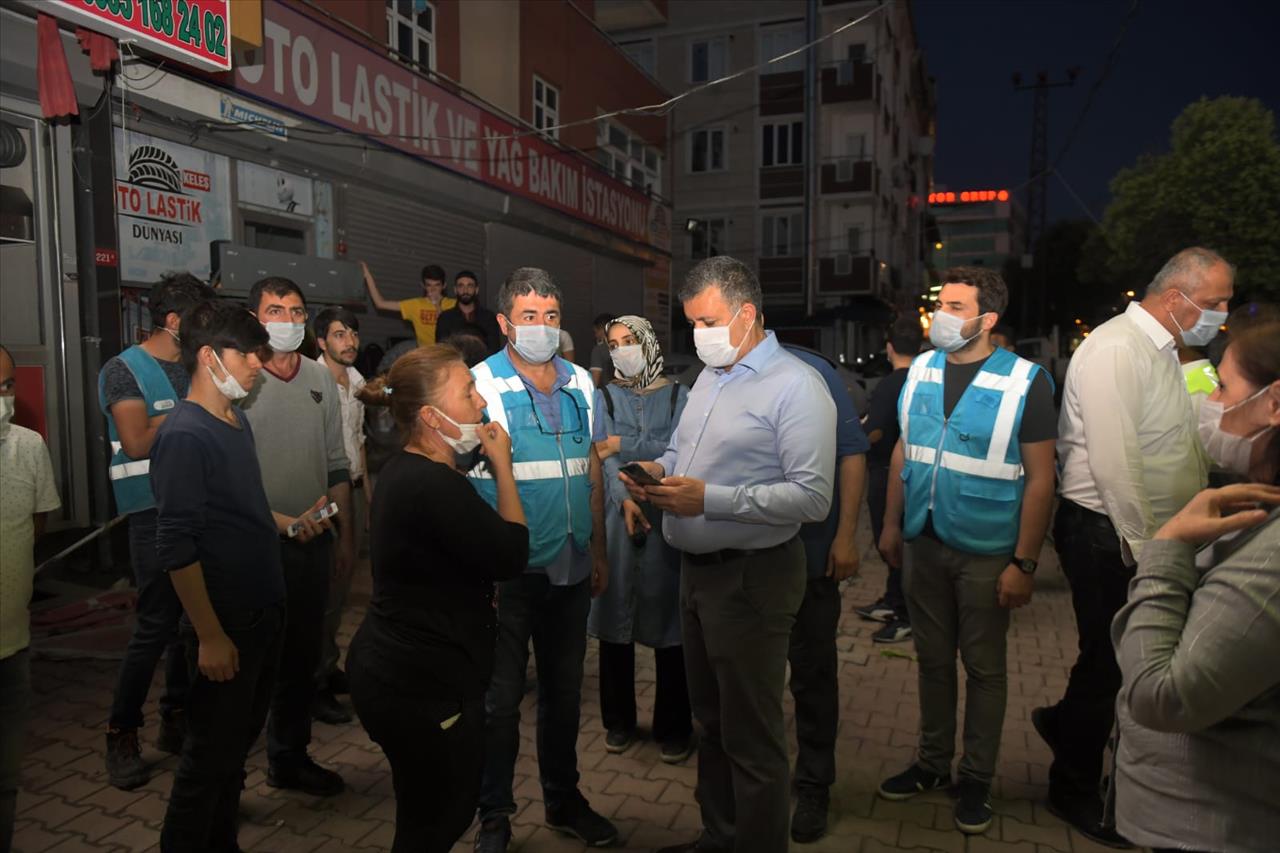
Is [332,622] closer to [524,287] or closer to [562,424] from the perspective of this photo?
[562,424]

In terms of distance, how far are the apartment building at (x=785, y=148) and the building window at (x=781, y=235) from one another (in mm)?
37

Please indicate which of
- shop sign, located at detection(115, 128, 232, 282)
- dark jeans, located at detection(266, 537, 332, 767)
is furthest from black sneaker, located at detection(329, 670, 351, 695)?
shop sign, located at detection(115, 128, 232, 282)

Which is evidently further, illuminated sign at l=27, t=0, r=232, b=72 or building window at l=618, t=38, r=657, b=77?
building window at l=618, t=38, r=657, b=77

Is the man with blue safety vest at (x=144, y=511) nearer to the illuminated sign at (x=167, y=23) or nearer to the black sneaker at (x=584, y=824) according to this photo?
the black sneaker at (x=584, y=824)

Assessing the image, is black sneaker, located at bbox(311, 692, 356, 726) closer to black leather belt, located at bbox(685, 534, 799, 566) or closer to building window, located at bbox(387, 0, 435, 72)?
black leather belt, located at bbox(685, 534, 799, 566)

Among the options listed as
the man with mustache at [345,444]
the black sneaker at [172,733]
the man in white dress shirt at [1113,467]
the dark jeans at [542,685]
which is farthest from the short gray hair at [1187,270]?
the black sneaker at [172,733]

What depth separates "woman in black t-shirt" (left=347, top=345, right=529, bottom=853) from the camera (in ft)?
Result: 7.83

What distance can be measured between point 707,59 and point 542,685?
3004cm

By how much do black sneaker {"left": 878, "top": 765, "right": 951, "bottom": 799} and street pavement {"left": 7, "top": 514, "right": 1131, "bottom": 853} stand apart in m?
0.04

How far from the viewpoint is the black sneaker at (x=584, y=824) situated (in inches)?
135

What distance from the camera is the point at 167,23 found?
7.24m

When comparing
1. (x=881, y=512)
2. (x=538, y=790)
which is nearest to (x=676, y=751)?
(x=538, y=790)

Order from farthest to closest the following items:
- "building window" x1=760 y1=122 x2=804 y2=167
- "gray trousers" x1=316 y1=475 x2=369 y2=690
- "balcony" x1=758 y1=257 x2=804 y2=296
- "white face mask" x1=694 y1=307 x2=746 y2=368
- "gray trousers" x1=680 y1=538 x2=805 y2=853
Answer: "balcony" x1=758 y1=257 x2=804 y2=296
"building window" x1=760 y1=122 x2=804 y2=167
"gray trousers" x1=316 y1=475 x2=369 y2=690
"white face mask" x1=694 y1=307 x2=746 y2=368
"gray trousers" x1=680 y1=538 x2=805 y2=853

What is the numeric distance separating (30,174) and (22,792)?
17.3 ft
